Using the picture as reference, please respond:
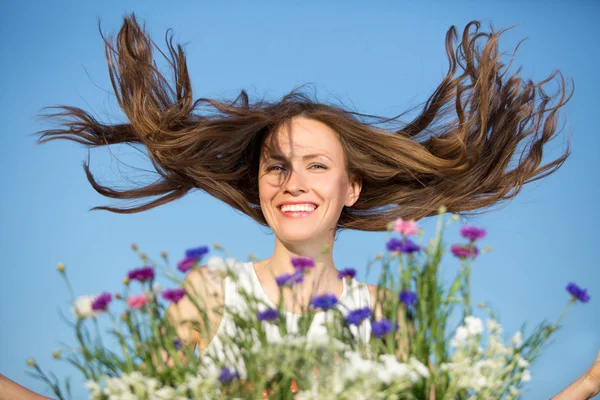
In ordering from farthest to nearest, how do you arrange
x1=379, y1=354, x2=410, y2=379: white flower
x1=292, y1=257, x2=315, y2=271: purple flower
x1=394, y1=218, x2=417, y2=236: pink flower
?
x1=394, y1=218, x2=417, y2=236: pink flower → x1=292, y1=257, x2=315, y2=271: purple flower → x1=379, y1=354, x2=410, y2=379: white flower

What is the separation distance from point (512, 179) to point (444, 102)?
0.49m

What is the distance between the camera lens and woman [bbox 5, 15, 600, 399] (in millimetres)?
3160

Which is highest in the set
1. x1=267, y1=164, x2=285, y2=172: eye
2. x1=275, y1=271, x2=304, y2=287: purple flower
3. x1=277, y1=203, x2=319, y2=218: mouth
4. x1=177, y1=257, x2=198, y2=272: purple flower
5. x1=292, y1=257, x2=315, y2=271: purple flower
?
x1=267, y1=164, x2=285, y2=172: eye

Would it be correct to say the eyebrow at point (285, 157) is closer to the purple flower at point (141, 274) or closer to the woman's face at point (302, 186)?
the woman's face at point (302, 186)

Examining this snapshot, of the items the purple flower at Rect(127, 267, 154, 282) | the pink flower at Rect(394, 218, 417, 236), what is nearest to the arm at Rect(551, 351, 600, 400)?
the pink flower at Rect(394, 218, 417, 236)

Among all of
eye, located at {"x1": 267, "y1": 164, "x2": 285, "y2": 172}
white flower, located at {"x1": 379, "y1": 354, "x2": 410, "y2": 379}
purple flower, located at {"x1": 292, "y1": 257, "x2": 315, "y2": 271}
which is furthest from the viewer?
eye, located at {"x1": 267, "y1": 164, "x2": 285, "y2": 172}

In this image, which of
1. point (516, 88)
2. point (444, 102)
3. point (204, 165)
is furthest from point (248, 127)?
point (516, 88)

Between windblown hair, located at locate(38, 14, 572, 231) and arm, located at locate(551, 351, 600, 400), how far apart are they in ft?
3.88

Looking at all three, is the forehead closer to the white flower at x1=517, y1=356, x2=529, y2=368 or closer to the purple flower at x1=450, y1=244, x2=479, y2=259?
the purple flower at x1=450, y1=244, x2=479, y2=259

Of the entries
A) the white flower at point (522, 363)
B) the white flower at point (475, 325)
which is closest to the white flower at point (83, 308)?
the white flower at point (475, 325)

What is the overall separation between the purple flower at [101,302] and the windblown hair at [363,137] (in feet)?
5.54

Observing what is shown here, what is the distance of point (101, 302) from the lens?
1.55 metres

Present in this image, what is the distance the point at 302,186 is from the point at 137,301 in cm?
155

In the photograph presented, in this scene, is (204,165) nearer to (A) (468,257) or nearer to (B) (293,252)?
(B) (293,252)
